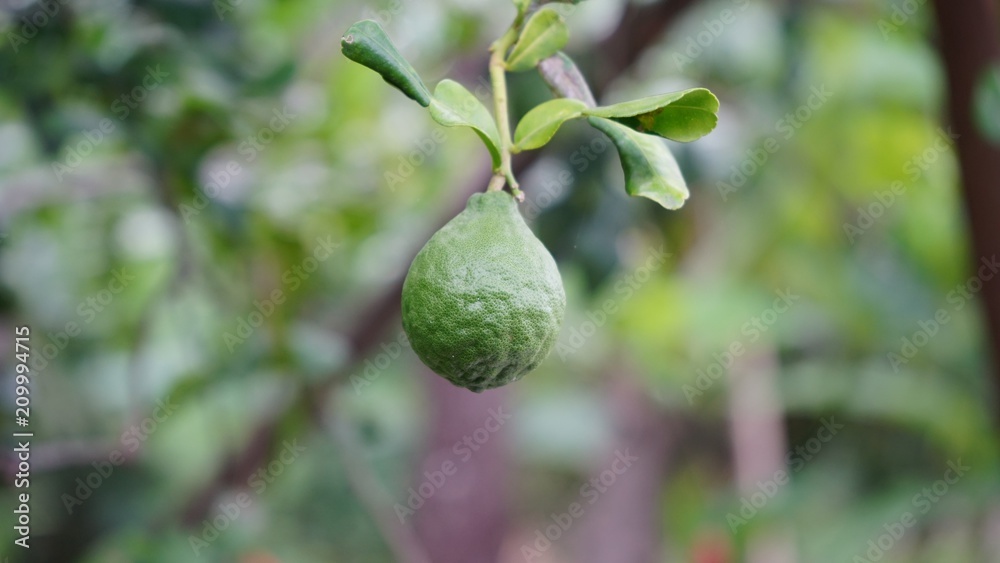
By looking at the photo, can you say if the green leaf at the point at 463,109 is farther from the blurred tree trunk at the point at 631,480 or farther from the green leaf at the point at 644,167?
the blurred tree trunk at the point at 631,480

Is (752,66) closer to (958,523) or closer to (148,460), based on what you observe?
(148,460)

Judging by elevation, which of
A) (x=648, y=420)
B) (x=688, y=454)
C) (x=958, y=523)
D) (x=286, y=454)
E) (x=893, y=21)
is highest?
(x=893, y=21)

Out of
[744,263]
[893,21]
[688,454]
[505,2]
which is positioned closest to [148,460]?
[505,2]

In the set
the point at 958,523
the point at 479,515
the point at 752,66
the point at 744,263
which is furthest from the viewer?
the point at 958,523

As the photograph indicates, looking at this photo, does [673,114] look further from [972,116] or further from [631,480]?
[631,480]

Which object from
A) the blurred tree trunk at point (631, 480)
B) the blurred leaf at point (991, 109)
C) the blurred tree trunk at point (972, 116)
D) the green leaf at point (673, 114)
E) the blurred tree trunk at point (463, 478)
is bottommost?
the blurred tree trunk at point (631, 480)

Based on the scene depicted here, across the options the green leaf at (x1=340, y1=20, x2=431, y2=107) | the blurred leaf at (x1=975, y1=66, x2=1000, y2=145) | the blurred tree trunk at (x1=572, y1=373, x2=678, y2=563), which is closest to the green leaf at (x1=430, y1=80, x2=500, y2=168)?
the green leaf at (x1=340, y1=20, x2=431, y2=107)

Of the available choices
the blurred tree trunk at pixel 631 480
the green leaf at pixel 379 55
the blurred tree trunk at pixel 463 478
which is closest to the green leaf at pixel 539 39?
the green leaf at pixel 379 55
